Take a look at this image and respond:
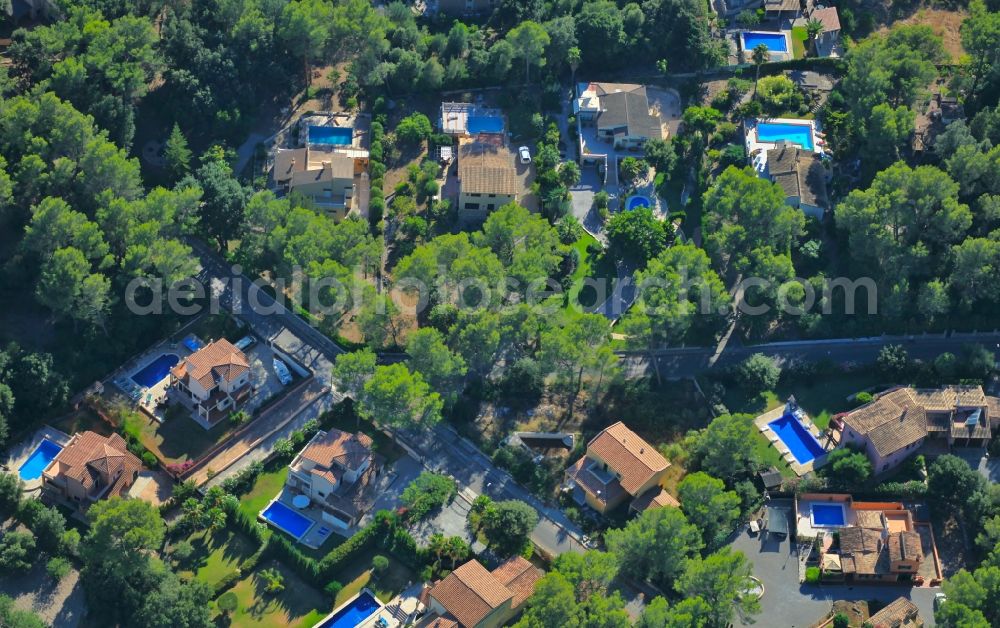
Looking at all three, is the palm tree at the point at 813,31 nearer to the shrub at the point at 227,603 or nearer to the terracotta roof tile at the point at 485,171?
the terracotta roof tile at the point at 485,171

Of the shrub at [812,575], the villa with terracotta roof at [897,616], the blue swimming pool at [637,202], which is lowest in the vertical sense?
the villa with terracotta roof at [897,616]

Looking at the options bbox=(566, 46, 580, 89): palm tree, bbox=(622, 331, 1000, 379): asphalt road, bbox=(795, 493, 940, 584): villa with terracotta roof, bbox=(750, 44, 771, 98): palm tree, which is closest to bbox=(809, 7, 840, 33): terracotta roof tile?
bbox=(750, 44, 771, 98): palm tree

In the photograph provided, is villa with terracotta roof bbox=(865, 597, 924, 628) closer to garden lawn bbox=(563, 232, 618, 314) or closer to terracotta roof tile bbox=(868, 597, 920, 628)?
terracotta roof tile bbox=(868, 597, 920, 628)

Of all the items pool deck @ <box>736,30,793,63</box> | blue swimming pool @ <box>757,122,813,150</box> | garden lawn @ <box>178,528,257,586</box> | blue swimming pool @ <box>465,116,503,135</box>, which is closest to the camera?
garden lawn @ <box>178,528,257,586</box>

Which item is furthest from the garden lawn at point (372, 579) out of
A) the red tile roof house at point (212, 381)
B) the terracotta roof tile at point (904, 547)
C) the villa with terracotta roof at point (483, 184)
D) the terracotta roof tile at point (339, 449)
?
the terracotta roof tile at point (904, 547)

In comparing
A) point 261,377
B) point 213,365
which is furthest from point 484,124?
point 213,365

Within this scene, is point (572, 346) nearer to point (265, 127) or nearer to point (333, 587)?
point (333, 587)
